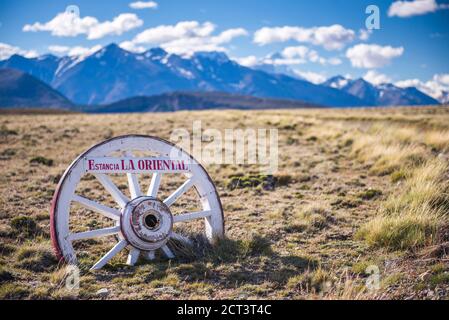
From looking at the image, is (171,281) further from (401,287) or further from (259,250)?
(401,287)

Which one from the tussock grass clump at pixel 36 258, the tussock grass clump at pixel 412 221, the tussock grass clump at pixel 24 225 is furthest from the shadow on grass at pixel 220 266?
the tussock grass clump at pixel 24 225

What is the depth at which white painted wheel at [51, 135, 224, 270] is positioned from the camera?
523 cm

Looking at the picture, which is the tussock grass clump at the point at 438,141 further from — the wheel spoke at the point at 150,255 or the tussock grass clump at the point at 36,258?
the tussock grass clump at the point at 36,258

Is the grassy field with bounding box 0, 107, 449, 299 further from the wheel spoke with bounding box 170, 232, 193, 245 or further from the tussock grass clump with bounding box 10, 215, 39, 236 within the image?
the wheel spoke with bounding box 170, 232, 193, 245

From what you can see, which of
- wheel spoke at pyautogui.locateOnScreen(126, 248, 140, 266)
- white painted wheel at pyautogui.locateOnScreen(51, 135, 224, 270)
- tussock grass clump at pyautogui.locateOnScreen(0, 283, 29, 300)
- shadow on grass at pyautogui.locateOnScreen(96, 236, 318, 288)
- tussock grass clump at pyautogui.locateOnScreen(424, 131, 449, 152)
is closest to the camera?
tussock grass clump at pyautogui.locateOnScreen(0, 283, 29, 300)

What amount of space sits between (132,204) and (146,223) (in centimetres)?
33

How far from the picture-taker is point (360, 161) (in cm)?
1449

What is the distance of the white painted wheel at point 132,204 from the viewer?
523 centimetres

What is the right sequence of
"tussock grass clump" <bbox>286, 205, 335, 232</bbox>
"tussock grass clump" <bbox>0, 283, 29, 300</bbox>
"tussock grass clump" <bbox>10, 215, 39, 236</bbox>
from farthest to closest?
"tussock grass clump" <bbox>286, 205, 335, 232</bbox>
"tussock grass clump" <bbox>10, 215, 39, 236</bbox>
"tussock grass clump" <bbox>0, 283, 29, 300</bbox>

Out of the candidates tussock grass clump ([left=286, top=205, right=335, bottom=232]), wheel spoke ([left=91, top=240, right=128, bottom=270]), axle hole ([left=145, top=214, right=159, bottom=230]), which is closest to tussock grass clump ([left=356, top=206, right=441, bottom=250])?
tussock grass clump ([left=286, top=205, right=335, bottom=232])

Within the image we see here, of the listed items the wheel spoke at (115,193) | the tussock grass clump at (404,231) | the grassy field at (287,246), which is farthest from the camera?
the tussock grass clump at (404,231)

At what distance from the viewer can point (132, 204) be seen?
18.0 ft

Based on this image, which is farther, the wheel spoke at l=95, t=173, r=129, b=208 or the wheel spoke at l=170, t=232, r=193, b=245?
the wheel spoke at l=170, t=232, r=193, b=245

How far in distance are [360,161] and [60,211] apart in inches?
462
